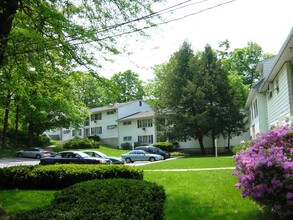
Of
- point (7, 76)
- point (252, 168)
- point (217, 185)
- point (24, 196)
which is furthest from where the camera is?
point (217, 185)

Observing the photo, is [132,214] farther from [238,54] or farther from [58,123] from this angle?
[238,54]

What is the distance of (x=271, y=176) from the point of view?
5.85 meters

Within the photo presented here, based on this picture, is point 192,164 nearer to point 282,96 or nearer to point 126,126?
point 282,96

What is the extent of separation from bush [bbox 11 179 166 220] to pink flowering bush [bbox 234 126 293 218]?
1.82 m

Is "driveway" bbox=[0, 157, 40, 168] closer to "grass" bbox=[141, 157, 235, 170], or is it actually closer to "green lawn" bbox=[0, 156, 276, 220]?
"grass" bbox=[141, 157, 235, 170]

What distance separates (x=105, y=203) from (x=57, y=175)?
8.59 meters

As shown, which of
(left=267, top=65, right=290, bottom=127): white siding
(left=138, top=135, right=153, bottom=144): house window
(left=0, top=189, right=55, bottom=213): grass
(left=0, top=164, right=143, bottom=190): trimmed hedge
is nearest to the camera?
(left=0, top=189, right=55, bottom=213): grass

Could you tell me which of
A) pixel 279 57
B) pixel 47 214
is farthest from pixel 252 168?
pixel 279 57

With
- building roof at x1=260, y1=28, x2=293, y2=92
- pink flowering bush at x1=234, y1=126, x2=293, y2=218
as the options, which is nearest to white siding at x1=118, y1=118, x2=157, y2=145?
building roof at x1=260, y1=28, x2=293, y2=92

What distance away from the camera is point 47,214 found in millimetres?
3670

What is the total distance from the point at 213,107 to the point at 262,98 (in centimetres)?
1530

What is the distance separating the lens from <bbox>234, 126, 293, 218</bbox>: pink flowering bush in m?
5.66

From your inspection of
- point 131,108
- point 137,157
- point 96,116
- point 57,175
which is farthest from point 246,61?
point 57,175

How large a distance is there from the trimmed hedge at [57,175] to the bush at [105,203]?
6.08 meters
